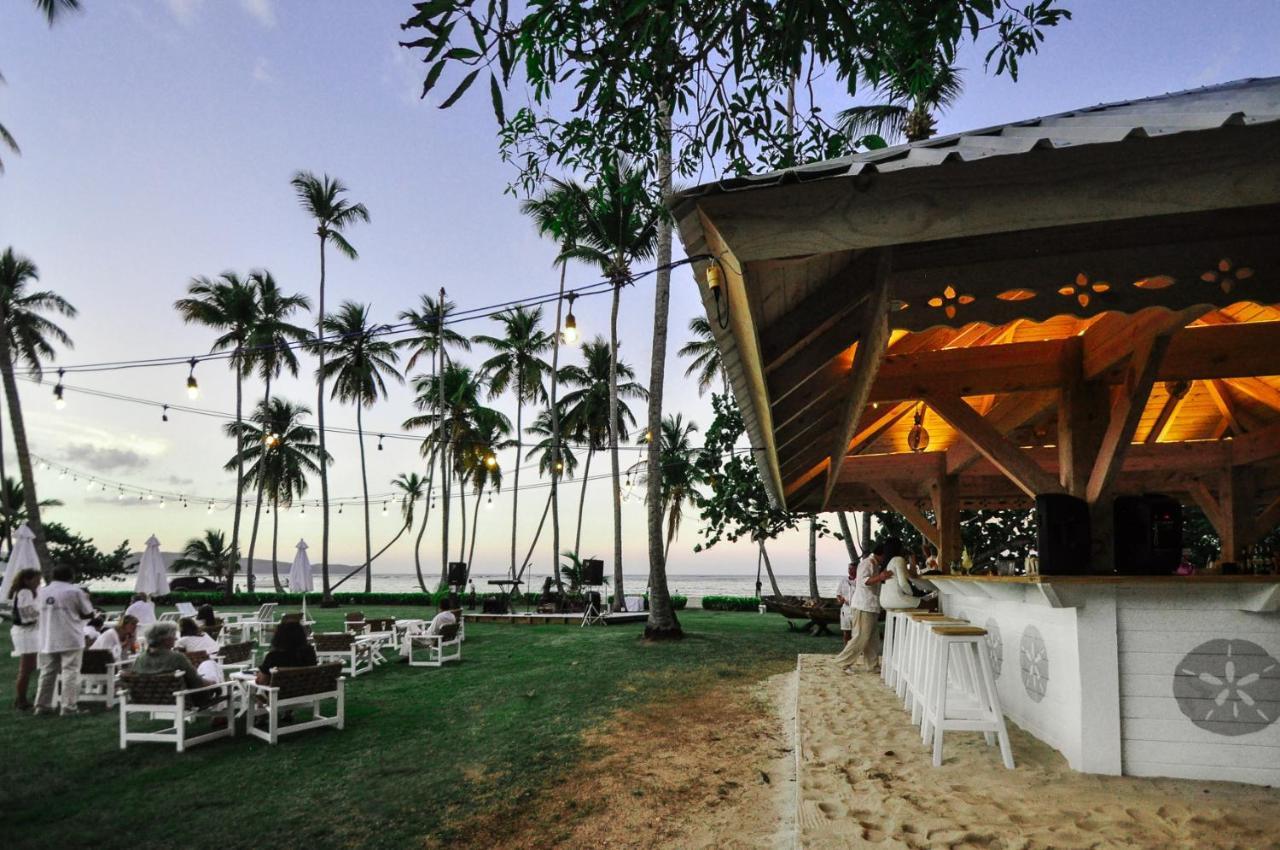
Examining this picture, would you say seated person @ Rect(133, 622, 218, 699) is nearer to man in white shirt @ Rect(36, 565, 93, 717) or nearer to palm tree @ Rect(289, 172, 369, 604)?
man in white shirt @ Rect(36, 565, 93, 717)

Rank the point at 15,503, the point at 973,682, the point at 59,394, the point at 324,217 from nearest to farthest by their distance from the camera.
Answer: the point at 973,682 < the point at 59,394 < the point at 324,217 < the point at 15,503

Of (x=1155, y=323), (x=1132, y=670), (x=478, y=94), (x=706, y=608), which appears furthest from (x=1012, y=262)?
(x=706, y=608)

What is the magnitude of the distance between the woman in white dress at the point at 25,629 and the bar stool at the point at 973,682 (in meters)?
9.11

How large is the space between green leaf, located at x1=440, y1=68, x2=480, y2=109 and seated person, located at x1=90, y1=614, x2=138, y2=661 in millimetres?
9670

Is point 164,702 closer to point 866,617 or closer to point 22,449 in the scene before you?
point 866,617

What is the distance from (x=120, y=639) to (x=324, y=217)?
23.5 metres

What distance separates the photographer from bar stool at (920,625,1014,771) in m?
4.41

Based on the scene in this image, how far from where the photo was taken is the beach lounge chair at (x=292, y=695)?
6750 millimetres

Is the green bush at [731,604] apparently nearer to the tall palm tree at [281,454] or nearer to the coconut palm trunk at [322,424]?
the coconut palm trunk at [322,424]

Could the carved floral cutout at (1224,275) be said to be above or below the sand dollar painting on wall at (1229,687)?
above

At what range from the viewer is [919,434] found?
8.77 m

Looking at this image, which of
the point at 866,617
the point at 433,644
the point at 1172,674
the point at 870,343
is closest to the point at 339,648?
the point at 433,644

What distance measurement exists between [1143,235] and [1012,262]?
0.44m

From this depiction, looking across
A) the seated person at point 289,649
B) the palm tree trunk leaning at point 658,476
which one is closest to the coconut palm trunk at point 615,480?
the palm tree trunk leaning at point 658,476
